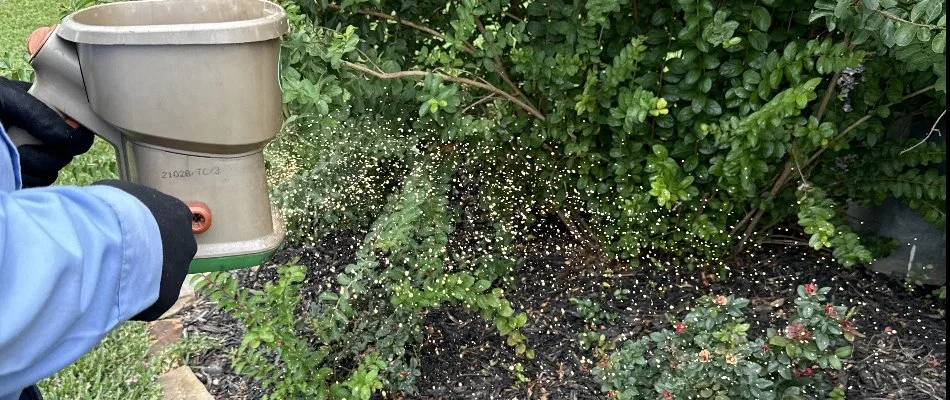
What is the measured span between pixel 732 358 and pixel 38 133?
5.85ft

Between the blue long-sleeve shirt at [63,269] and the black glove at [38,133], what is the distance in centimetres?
26

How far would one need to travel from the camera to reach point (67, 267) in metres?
1.14

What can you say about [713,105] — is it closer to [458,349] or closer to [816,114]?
[816,114]

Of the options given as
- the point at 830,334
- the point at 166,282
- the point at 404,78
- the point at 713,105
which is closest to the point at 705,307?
the point at 830,334

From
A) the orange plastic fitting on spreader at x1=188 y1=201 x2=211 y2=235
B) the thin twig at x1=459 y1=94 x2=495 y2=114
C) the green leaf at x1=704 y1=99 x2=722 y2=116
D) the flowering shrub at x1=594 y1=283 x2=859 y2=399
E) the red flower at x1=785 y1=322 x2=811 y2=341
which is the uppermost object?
the orange plastic fitting on spreader at x1=188 y1=201 x2=211 y2=235

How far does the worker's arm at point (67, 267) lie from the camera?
3.55ft

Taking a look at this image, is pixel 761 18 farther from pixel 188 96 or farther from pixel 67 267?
pixel 67 267

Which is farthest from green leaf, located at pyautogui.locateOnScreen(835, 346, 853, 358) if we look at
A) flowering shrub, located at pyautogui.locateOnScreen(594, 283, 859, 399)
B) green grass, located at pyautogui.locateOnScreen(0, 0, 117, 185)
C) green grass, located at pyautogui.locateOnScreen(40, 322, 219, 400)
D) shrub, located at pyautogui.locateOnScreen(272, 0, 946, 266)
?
green grass, located at pyautogui.locateOnScreen(0, 0, 117, 185)

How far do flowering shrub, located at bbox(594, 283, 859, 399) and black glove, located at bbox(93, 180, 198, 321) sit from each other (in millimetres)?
1411

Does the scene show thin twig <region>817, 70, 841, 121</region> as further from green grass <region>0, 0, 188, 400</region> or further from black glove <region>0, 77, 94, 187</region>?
green grass <region>0, 0, 188, 400</region>

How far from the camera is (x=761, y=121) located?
214cm

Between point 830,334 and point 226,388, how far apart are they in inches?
79.1

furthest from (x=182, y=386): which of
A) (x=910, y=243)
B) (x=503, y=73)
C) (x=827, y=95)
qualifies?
(x=910, y=243)

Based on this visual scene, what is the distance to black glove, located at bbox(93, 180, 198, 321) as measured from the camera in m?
1.35
